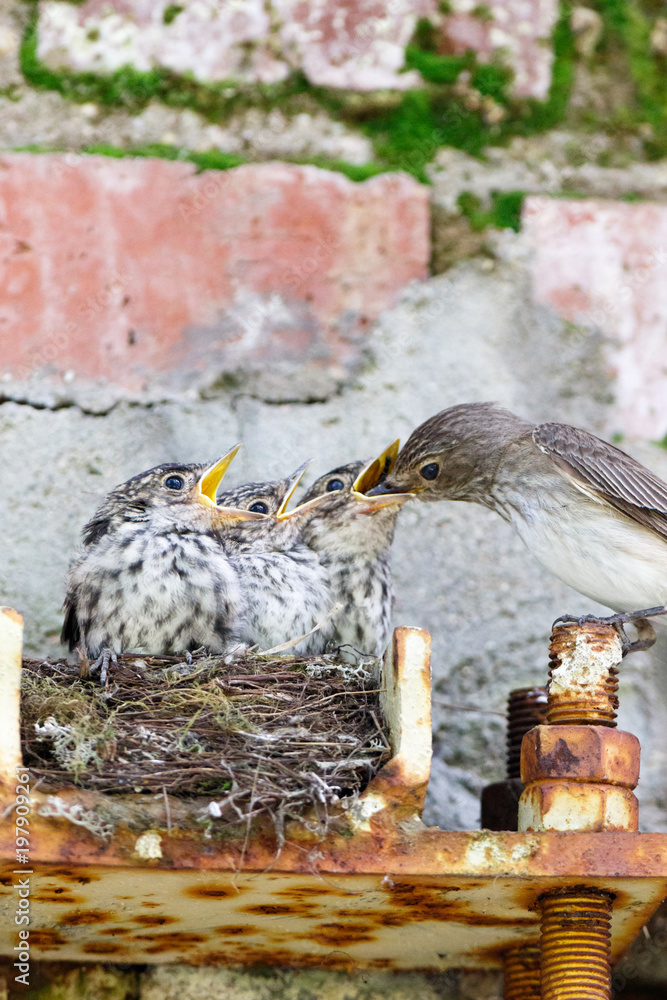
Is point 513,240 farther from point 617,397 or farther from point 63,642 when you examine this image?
point 63,642

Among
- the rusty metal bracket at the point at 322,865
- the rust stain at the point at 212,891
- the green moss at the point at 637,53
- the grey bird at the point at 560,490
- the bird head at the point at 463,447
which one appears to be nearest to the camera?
the rusty metal bracket at the point at 322,865

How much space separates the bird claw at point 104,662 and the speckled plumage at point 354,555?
0.75 metres

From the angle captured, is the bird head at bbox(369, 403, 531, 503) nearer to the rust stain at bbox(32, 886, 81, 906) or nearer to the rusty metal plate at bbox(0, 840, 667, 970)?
the rusty metal plate at bbox(0, 840, 667, 970)

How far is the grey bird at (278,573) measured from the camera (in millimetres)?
3373

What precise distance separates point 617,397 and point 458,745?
1.06 meters

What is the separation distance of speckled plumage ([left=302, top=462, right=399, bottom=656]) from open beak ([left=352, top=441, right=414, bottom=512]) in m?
0.02

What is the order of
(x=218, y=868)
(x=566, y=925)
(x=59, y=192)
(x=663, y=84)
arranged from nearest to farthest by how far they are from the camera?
(x=218, y=868)
(x=566, y=925)
(x=59, y=192)
(x=663, y=84)

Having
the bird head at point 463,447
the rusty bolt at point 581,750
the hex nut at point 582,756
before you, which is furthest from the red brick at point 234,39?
the hex nut at point 582,756

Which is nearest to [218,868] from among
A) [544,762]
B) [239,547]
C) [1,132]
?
[544,762]

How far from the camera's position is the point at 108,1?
3.75 meters

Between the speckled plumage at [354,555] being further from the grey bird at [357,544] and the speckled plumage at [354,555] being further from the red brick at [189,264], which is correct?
the red brick at [189,264]

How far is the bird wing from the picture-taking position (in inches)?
126

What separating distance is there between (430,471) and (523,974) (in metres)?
1.32

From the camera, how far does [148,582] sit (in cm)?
320
